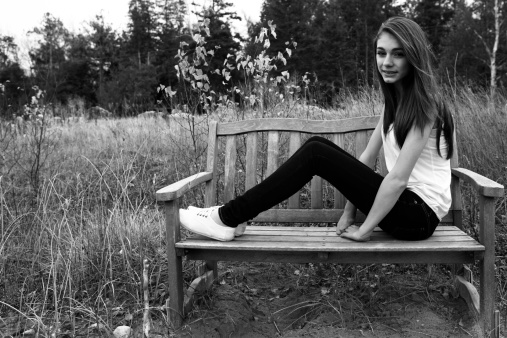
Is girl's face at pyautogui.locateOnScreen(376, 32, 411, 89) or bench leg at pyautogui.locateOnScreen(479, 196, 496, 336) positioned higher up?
girl's face at pyautogui.locateOnScreen(376, 32, 411, 89)

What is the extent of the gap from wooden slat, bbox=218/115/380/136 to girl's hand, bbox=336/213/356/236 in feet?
1.91

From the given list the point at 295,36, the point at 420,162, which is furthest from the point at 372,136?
the point at 295,36

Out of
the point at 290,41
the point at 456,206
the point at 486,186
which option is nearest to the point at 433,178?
the point at 486,186

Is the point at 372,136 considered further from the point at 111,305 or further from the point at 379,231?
the point at 111,305

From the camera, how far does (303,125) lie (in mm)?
2949

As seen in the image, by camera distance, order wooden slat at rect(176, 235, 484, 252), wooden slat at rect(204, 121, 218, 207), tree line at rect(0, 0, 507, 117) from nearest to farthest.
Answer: wooden slat at rect(176, 235, 484, 252)
wooden slat at rect(204, 121, 218, 207)
tree line at rect(0, 0, 507, 117)

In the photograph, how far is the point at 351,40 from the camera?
34.8m

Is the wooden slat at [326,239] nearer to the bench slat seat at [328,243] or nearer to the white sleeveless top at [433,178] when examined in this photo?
the bench slat seat at [328,243]

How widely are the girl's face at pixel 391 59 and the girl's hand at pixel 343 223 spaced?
29.3 inches

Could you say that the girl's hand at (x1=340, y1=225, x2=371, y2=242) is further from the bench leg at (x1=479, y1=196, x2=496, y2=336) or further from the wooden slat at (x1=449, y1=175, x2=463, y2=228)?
the wooden slat at (x1=449, y1=175, x2=463, y2=228)

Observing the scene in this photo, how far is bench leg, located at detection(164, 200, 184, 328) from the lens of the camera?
7.75 ft

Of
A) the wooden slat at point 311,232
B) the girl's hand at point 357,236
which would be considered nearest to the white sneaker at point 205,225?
the wooden slat at point 311,232

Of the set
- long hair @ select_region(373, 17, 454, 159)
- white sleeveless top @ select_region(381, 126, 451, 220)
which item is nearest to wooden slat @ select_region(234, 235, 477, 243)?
white sleeveless top @ select_region(381, 126, 451, 220)

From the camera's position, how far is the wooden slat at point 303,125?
2.89 meters
